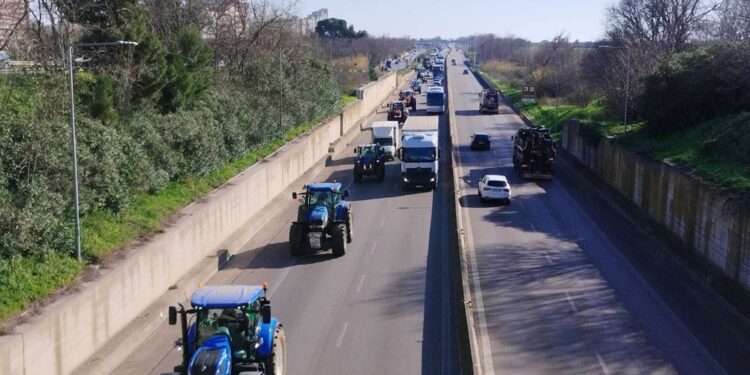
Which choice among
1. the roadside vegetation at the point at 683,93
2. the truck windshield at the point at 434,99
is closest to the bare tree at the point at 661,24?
the roadside vegetation at the point at 683,93

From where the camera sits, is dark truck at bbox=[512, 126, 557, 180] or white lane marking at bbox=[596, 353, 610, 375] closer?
white lane marking at bbox=[596, 353, 610, 375]

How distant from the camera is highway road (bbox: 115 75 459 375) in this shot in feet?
59.0

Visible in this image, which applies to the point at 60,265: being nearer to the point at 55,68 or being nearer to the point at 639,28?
the point at 55,68

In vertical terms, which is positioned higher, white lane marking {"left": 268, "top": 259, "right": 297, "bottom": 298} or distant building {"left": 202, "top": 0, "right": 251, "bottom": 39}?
Answer: distant building {"left": 202, "top": 0, "right": 251, "bottom": 39}

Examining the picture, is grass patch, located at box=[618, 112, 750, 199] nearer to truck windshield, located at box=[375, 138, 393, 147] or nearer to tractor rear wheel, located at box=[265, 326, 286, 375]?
tractor rear wheel, located at box=[265, 326, 286, 375]

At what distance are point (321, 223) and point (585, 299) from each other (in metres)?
9.45

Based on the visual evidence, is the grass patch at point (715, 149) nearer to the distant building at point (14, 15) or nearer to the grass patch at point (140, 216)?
the grass patch at point (140, 216)

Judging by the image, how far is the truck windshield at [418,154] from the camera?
1646 inches

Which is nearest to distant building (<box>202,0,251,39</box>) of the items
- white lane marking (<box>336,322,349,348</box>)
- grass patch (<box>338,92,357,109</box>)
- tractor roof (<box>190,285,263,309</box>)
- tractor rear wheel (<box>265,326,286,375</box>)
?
grass patch (<box>338,92,357,109</box>)

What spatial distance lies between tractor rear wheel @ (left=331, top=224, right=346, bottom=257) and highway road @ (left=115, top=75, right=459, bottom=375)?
358 millimetres

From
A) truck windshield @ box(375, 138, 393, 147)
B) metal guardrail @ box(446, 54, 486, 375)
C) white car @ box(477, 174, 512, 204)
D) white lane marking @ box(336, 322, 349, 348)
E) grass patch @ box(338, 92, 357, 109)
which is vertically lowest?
white lane marking @ box(336, 322, 349, 348)

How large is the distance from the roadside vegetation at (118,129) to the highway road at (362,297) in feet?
10.4

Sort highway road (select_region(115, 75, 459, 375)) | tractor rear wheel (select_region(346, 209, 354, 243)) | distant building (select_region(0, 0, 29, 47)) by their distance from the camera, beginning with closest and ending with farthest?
highway road (select_region(115, 75, 459, 375)), tractor rear wheel (select_region(346, 209, 354, 243)), distant building (select_region(0, 0, 29, 47))

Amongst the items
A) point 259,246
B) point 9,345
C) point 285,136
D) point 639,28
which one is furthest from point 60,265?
point 639,28
